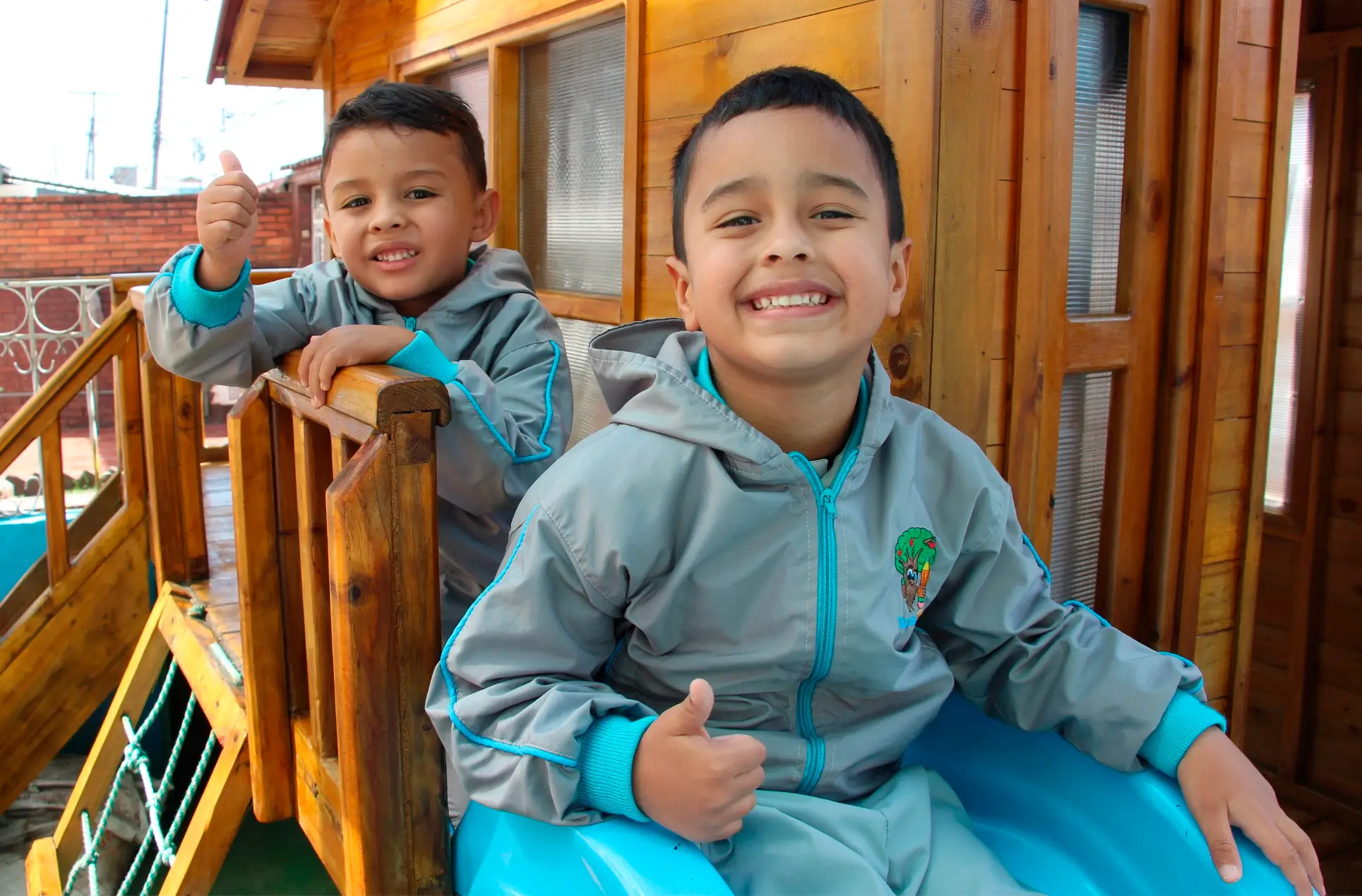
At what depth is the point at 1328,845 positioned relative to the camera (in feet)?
12.5

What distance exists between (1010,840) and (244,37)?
5010mm

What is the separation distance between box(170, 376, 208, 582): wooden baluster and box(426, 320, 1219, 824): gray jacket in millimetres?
2231

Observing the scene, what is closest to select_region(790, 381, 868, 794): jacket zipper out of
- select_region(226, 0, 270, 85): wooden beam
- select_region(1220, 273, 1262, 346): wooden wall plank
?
select_region(1220, 273, 1262, 346): wooden wall plank

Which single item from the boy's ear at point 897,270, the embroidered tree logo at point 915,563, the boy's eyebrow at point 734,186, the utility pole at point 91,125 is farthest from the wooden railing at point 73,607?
the utility pole at point 91,125

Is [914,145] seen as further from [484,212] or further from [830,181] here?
[484,212]

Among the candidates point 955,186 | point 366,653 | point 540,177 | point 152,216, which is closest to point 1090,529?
point 955,186

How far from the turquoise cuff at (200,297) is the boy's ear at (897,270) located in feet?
4.04

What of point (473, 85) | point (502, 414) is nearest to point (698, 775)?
point (502, 414)

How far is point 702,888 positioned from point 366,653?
23.8 inches

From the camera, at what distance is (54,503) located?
11.8 feet

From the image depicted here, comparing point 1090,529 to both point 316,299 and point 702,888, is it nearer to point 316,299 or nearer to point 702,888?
point 702,888

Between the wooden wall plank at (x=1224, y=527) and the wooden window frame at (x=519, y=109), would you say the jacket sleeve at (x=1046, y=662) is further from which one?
the wooden window frame at (x=519, y=109)

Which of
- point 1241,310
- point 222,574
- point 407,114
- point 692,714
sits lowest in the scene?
point 222,574

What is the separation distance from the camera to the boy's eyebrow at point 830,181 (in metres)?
1.46
